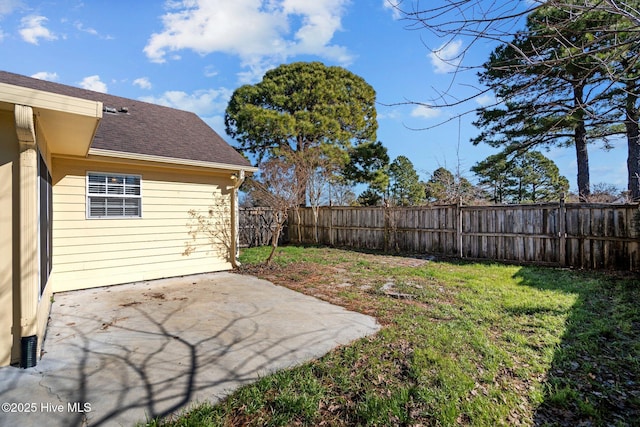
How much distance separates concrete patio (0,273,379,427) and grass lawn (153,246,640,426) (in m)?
0.32

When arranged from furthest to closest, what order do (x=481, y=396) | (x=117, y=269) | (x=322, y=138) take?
(x=322, y=138), (x=117, y=269), (x=481, y=396)

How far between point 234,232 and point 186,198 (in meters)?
1.46

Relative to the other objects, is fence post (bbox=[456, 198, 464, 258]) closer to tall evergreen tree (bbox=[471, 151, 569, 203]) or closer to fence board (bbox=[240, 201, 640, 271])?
fence board (bbox=[240, 201, 640, 271])

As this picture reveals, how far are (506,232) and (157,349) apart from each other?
868 cm

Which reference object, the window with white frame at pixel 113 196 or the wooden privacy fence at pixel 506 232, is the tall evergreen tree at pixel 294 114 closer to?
the wooden privacy fence at pixel 506 232

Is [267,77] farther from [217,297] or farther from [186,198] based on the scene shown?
[217,297]

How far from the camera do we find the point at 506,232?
8.45 metres

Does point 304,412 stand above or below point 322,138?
below

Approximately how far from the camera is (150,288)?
588cm

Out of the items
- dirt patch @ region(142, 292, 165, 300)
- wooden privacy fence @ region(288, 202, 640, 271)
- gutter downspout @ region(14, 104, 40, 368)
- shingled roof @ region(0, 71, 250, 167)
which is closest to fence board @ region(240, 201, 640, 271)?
wooden privacy fence @ region(288, 202, 640, 271)

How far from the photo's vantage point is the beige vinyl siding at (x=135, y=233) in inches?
217

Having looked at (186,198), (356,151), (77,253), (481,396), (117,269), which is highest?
(356,151)

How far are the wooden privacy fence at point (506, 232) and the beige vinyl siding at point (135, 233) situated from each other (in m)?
5.73

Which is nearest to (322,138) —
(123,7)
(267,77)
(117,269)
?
(267,77)
